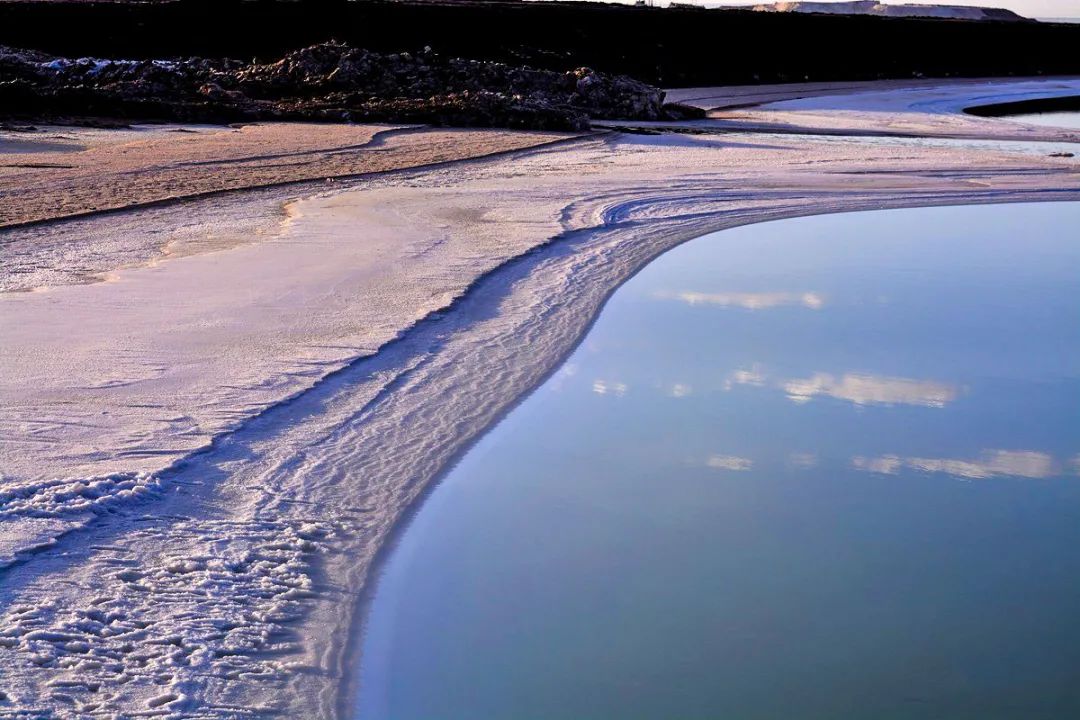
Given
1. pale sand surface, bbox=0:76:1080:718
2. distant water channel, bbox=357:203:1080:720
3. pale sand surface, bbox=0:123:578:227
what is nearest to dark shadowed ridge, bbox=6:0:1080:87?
pale sand surface, bbox=0:123:578:227

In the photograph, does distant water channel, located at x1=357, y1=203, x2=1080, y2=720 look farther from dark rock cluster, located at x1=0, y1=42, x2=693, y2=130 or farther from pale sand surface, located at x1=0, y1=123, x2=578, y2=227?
dark rock cluster, located at x1=0, y1=42, x2=693, y2=130

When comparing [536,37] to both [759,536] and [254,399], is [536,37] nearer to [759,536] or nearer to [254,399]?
[254,399]

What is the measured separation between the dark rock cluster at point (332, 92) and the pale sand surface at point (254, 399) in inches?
354

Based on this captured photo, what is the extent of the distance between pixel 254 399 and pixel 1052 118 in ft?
87.4

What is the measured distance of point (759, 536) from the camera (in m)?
4.67

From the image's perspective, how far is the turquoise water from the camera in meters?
26.2

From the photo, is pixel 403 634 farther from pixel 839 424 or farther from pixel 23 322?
pixel 23 322

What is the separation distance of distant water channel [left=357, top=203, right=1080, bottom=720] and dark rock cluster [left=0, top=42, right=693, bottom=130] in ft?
44.9

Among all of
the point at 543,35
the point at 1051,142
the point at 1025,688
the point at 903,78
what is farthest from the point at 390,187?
the point at 903,78

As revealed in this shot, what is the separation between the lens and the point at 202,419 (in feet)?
17.6

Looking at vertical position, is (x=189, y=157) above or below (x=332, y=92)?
below

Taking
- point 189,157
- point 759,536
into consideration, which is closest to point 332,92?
point 189,157

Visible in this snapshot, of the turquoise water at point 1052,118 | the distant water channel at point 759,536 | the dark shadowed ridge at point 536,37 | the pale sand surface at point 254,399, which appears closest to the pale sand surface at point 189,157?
the pale sand surface at point 254,399

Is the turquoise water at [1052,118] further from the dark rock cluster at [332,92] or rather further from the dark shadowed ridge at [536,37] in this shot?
the dark shadowed ridge at [536,37]
